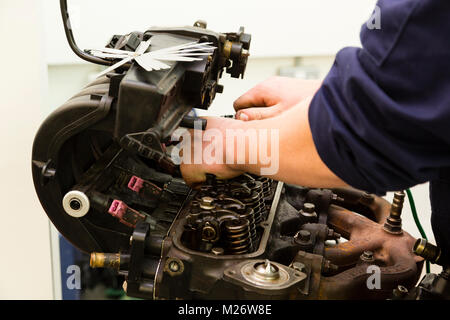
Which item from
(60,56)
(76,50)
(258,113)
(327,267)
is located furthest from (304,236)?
(60,56)

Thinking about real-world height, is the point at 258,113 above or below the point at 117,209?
above

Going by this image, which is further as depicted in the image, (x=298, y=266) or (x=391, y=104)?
(x=298, y=266)

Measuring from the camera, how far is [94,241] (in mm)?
1002

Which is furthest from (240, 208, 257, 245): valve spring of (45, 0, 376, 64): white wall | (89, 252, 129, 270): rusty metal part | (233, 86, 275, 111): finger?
(45, 0, 376, 64): white wall

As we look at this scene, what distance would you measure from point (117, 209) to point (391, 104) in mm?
563

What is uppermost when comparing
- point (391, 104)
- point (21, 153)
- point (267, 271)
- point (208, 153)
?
point (391, 104)

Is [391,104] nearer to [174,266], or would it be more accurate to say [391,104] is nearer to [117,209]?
[174,266]

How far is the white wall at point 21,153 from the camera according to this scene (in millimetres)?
1543

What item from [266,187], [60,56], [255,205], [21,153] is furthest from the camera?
[60,56]

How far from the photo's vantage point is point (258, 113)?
1.08 metres

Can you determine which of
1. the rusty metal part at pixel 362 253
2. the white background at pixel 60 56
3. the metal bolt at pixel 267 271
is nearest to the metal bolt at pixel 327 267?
the rusty metal part at pixel 362 253

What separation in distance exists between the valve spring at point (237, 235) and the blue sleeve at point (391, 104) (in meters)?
0.21

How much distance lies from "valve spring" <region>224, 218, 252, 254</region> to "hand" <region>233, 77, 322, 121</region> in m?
0.29
